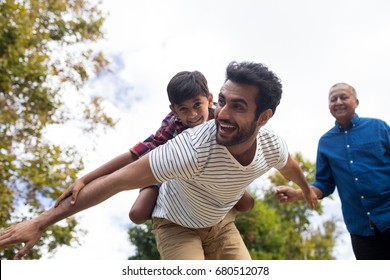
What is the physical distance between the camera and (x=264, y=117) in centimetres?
285

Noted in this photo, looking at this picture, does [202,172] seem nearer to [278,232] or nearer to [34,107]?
[34,107]

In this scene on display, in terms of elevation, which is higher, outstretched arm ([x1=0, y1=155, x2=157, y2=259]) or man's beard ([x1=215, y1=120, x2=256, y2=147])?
man's beard ([x1=215, y1=120, x2=256, y2=147])

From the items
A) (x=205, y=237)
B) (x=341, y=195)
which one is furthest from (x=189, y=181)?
(x=341, y=195)

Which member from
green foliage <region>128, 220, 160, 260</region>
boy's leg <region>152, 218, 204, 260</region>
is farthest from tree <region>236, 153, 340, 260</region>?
boy's leg <region>152, 218, 204, 260</region>

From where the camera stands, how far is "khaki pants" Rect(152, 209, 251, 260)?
116 inches

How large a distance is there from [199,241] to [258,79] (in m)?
1.08

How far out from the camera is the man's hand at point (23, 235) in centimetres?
252

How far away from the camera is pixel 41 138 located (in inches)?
345

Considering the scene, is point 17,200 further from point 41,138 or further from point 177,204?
point 177,204

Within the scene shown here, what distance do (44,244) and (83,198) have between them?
19.8 ft

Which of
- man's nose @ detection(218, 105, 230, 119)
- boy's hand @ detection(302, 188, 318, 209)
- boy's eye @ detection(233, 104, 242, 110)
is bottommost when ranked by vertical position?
boy's hand @ detection(302, 188, 318, 209)

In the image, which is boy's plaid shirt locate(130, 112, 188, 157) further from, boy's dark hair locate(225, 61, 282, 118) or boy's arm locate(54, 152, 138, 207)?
boy's dark hair locate(225, 61, 282, 118)

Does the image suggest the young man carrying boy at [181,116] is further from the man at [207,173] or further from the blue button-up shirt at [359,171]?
the blue button-up shirt at [359,171]

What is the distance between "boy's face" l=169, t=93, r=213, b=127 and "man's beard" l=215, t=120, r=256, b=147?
656 millimetres
